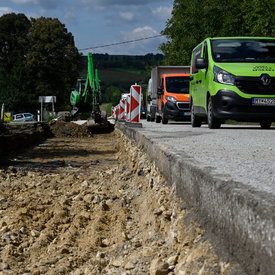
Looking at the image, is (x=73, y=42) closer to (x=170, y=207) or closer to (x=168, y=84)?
(x=168, y=84)

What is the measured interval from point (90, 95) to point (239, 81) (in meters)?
15.4

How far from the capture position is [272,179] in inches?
129

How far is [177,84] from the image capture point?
66.6ft

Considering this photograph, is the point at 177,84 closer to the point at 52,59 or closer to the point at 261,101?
the point at 261,101

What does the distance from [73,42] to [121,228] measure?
195 ft

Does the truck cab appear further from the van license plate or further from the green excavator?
the van license plate

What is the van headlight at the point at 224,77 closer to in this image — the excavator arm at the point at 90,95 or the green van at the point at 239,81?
the green van at the point at 239,81

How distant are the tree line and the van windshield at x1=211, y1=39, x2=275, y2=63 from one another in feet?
162

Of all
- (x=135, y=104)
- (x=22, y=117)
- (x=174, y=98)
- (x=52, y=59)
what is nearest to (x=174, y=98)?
(x=174, y=98)

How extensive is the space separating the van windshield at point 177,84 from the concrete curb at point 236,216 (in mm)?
16754

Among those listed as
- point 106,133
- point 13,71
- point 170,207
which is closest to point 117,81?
point 13,71

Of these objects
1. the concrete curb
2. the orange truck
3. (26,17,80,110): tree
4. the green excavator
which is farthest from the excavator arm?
(26,17,80,110): tree

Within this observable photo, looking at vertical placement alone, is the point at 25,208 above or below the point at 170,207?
below

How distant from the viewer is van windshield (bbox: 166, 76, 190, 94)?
19922 millimetres
